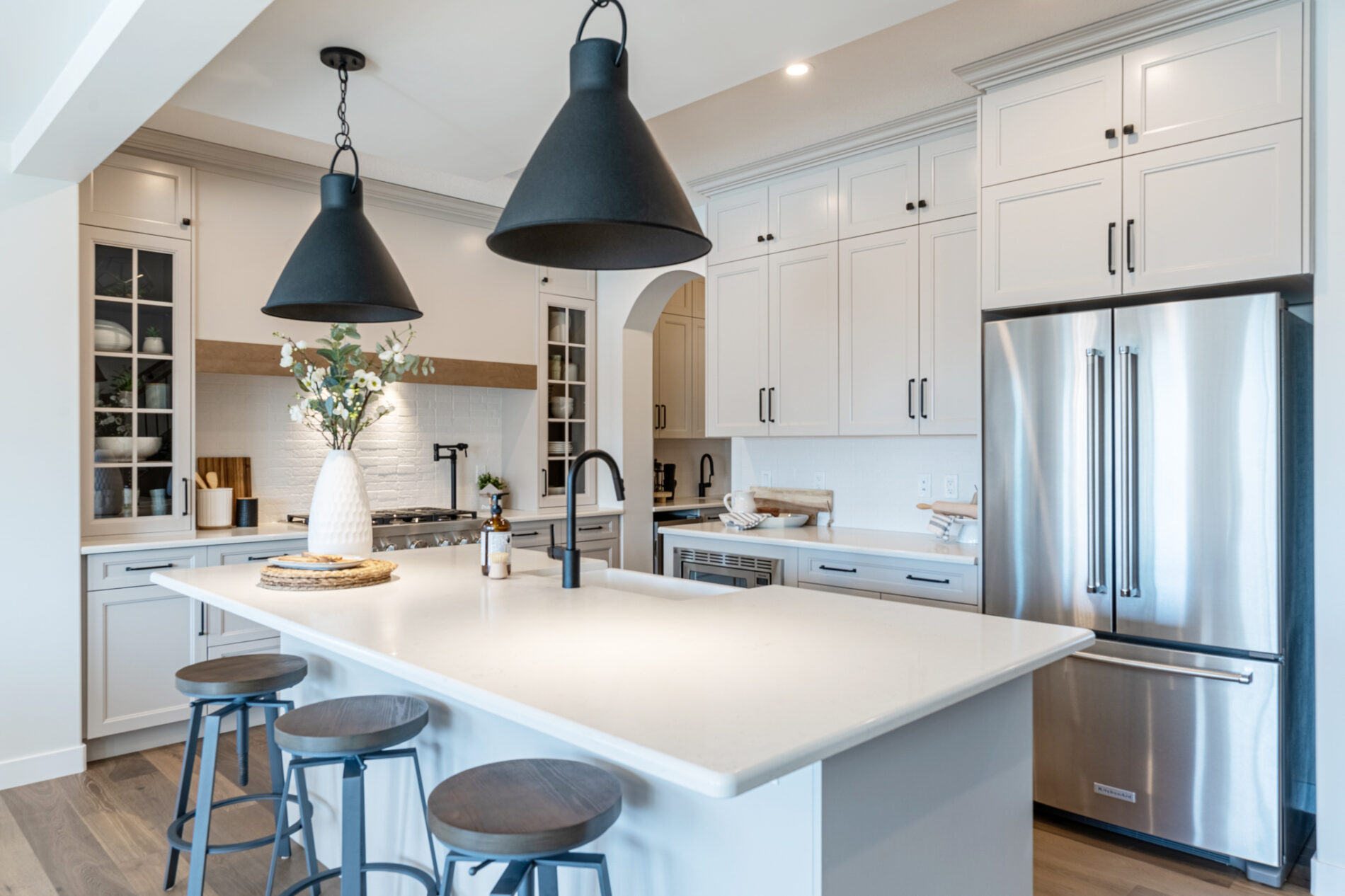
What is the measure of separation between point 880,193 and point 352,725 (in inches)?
127

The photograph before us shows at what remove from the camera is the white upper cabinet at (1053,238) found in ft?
9.41

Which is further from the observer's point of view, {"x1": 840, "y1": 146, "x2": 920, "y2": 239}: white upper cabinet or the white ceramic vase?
{"x1": 840, "y1": 146, "x2": 920, "y2": 239}: white upper cabinet

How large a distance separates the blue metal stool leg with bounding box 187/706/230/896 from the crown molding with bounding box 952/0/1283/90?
10.5 feet

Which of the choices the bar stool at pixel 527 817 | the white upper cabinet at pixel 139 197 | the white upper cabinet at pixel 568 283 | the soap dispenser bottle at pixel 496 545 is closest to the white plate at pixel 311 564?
the soap dispenser bottle at pixel 496 545

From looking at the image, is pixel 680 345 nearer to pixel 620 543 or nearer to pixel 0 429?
pixel 620 543

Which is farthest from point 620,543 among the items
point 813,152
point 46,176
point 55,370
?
point 46,176

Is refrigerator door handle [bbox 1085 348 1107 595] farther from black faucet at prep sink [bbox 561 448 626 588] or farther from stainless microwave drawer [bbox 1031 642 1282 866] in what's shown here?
black faucet at prep sink [bbox 561 448 626 588]

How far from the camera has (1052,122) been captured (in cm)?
300

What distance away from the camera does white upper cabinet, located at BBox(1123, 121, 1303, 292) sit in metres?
2.52

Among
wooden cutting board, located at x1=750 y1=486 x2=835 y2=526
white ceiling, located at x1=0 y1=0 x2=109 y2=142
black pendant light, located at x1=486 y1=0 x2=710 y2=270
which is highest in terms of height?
white ceiling, located at x1=0 y1=0 x2=109 y2=142

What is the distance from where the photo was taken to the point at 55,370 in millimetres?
3398

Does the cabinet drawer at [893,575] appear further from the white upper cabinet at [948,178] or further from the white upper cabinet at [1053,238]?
the white upper cabinet at [948,178]

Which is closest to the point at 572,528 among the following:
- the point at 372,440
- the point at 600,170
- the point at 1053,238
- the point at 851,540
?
the point at 600,170

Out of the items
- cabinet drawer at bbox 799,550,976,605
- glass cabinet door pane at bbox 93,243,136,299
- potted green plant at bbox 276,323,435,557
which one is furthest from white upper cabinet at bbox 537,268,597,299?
potted green plant at bbox 276,323,435,557
